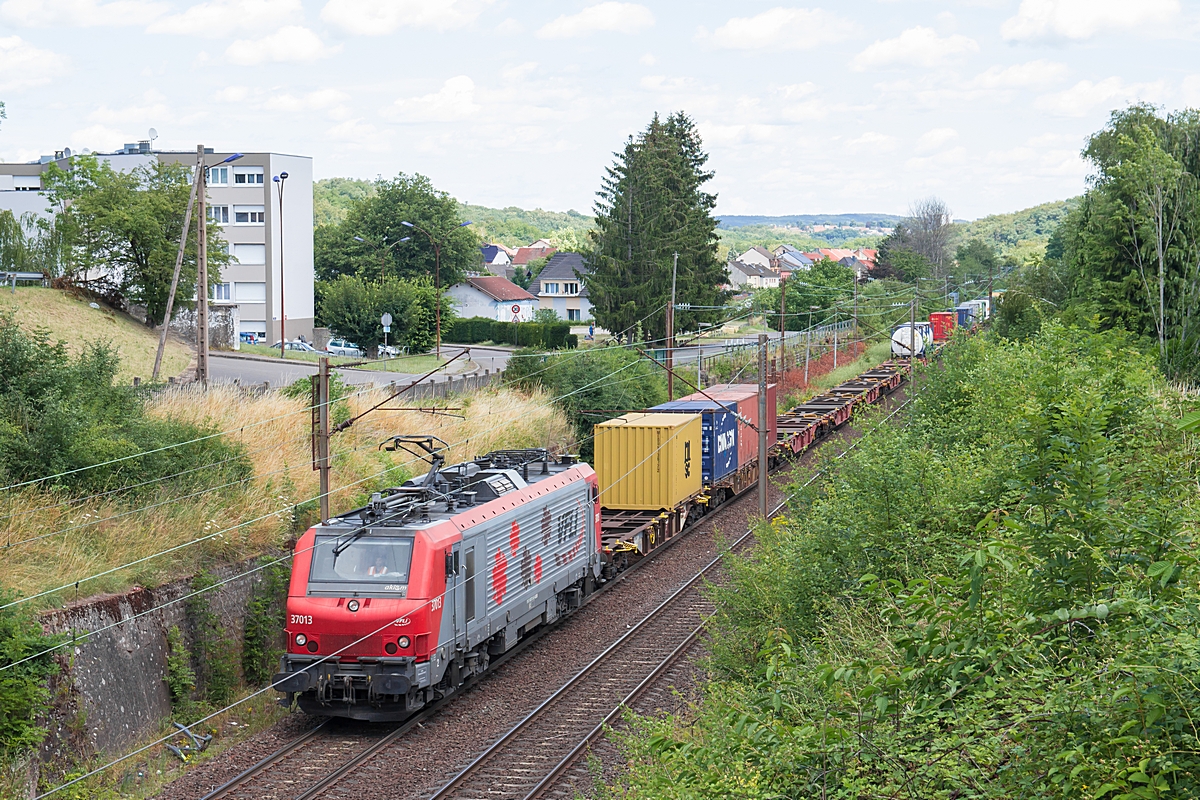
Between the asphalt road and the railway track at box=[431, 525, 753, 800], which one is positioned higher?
the asphalt road

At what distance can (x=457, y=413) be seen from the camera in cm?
3284

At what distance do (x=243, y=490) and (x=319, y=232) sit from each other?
7415cm

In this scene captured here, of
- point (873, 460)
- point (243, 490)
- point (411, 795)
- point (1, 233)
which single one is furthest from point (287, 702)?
point (1, 233)

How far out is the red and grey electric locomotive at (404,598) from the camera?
605 inches

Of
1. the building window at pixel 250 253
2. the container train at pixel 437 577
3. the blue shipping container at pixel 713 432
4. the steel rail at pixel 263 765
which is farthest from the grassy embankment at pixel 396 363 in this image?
the steel rail at pixel 263 765

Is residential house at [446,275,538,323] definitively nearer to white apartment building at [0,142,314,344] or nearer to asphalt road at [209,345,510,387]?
white apartment building at [0,142,314,344]

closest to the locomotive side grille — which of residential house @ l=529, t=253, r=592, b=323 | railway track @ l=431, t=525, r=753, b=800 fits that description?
railway track @ l=431, t=525, r=753, b=800

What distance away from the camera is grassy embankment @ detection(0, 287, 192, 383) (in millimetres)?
38875

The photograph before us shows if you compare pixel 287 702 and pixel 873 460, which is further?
pixel 287 702

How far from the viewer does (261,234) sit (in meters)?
74.2

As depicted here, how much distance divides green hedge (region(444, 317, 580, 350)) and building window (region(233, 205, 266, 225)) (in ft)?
48.1

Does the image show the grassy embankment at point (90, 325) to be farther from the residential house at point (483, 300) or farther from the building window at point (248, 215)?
the residential house at point (483, 300)

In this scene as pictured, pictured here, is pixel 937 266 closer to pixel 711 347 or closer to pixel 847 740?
pixel 711 347

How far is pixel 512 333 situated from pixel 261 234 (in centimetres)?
1855
